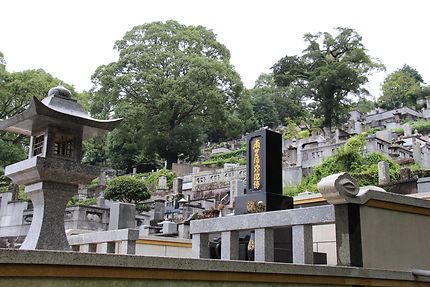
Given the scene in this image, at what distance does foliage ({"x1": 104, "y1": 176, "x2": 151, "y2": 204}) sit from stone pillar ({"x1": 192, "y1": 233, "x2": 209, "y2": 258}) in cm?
2344

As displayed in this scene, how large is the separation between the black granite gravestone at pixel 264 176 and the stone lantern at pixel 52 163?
124 inches

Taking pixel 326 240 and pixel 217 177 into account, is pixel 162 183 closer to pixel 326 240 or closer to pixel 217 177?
pixel 217 177

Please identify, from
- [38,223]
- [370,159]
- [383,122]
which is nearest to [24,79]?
[370,159]

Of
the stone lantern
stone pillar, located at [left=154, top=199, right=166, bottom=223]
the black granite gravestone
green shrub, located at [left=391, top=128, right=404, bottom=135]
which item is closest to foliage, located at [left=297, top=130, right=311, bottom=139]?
green shrub, located at [left=391, top=128, right=404, bottom=135]

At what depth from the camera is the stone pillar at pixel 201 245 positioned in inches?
336

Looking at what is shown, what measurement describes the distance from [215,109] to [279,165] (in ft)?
126

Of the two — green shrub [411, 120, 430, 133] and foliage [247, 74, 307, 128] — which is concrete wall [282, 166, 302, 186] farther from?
foliage [247, 74, 307, 128]

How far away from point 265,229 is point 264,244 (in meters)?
0.23

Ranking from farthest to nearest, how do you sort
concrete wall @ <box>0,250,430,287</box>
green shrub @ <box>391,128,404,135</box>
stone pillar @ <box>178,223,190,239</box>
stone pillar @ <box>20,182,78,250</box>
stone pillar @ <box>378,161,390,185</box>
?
1. green shrub @ <box>391,128,404,135</box>
2. stone pillar @ <box>378,161,390,185</box>
3. stone pillar @ <box>178,223,190,239</box>
4. stone pillar @ <box>20,182,78,250</box>
5. concrete wall @ <box>0,250,430,287</box>

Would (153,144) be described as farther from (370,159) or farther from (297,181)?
(370,159)

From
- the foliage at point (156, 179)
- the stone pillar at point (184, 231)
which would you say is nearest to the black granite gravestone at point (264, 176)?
the stone pillar at point (184, 231)

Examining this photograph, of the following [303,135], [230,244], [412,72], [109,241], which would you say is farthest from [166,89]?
[412,72]

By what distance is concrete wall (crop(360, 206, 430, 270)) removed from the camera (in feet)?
23.0

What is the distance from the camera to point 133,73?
161 ft
